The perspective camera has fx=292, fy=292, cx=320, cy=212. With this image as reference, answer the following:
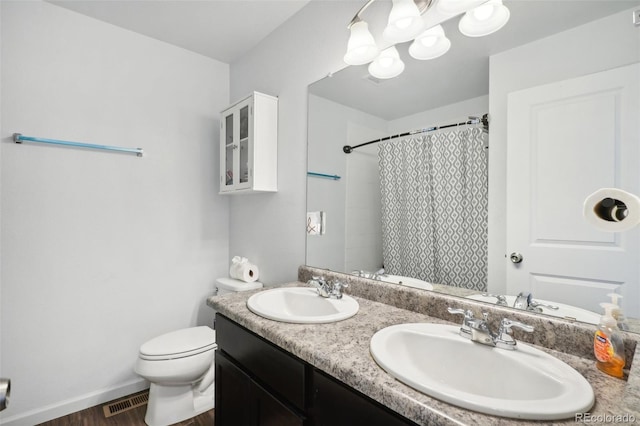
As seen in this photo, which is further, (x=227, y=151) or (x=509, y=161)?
(x=227, y=151)

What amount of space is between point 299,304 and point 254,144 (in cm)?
100

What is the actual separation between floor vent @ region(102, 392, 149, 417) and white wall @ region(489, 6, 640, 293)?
7.03ft

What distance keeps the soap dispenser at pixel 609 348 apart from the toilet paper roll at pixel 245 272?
170 centimetres

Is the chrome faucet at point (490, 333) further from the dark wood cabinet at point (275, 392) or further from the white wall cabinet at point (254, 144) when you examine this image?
the white wall cabinet at point (254, 144)

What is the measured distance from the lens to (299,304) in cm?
135

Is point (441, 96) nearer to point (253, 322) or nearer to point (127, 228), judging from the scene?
point (253, 322)

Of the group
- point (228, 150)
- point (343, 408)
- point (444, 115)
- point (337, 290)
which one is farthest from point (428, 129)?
point (228, 150)

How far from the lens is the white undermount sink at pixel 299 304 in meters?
1.07

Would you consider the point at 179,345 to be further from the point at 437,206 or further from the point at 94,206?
the point at 437,206

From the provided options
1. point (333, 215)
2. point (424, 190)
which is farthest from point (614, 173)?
point (333, 215)

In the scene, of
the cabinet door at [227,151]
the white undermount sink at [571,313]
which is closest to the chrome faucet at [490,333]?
the white undermount sink at [571,313]

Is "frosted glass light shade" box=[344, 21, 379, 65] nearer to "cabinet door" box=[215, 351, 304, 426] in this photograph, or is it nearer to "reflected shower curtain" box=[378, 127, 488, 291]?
"reflected shower curtain" box=[378, 127, 488, 291]

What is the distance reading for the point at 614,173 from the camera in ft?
2.45

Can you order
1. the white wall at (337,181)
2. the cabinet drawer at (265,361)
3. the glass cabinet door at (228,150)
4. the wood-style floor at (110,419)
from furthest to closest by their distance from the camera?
the glass cabinet door at (228,150) → the wood-style floor at (110,419) → the white wall at (337,181) → the cabinet drawer at (265,361)
